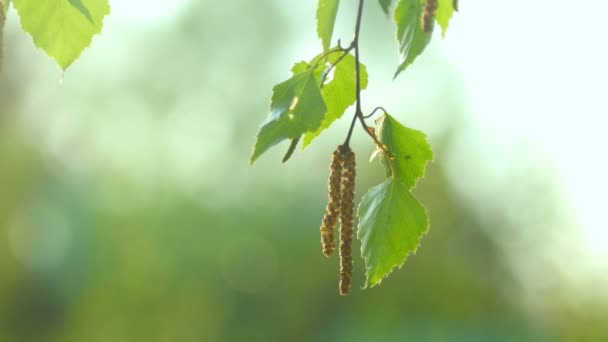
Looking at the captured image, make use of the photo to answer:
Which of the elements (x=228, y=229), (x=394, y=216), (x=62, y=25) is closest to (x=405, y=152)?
(x=394, y=216)

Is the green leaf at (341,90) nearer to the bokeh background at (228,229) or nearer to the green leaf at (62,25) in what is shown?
the green leaf at (62,25)

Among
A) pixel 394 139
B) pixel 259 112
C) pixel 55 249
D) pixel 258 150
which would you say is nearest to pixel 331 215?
pixel 394 139

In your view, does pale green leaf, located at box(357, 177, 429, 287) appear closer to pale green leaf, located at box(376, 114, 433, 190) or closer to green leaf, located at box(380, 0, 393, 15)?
pale green leaf, located at box(376, 114, 433, 190)

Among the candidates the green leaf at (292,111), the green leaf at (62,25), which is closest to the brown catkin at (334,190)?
the green leaf at (292,111)

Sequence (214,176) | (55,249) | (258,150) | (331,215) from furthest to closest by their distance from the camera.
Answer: (214,176)
(55,249)
(331,215)
(258,150)

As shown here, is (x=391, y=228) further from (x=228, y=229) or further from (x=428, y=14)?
(x=228, y=229)

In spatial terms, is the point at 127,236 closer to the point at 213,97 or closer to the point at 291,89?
the point at 213,97
